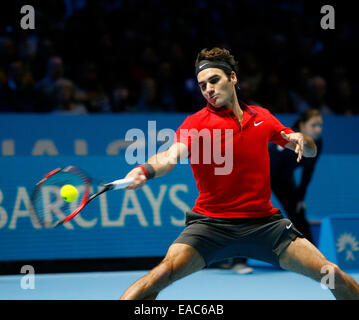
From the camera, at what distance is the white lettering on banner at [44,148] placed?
Answer: 22.1 feet

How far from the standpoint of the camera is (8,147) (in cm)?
664

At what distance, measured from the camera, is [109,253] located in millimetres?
6465

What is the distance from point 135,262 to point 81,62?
10.4 feet

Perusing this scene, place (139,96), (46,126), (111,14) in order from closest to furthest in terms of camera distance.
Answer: (46,126), (139,96), (111,14)

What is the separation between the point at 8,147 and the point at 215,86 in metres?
3.72

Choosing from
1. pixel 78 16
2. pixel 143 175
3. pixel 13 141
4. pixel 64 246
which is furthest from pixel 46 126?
pixel 143 175

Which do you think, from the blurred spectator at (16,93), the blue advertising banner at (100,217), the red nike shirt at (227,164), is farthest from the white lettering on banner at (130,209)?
the red nike shirt at (227,164)

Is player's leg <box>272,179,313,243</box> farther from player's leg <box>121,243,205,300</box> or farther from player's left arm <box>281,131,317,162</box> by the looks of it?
player's leg <box>121,243,205,300</box>

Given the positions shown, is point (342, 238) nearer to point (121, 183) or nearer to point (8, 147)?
point (8, 147)

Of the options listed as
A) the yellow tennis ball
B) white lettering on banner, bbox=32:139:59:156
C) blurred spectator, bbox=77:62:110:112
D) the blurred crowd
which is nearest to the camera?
the yellow tennis ball

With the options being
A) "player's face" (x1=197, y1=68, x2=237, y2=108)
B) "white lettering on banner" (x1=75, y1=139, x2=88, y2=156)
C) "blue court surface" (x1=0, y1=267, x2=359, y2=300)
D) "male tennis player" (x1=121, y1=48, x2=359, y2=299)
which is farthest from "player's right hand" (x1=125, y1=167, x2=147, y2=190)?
"white lettering on banner" (x1=75, y1=139, x2=88, y2=156)

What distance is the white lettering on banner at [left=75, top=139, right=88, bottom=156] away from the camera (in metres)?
6.87

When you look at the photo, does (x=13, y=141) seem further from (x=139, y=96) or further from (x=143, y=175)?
(x=143, y=175)

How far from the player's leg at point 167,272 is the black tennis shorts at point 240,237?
3.5 inches
